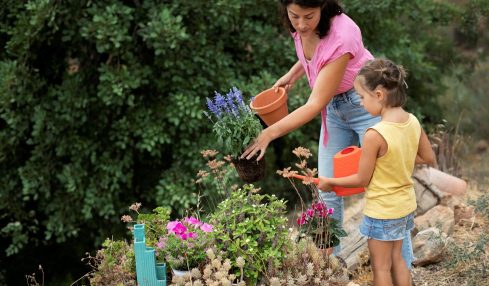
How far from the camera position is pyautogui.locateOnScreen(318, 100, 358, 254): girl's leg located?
11.1ft

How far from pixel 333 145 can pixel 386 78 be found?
2.18 feet

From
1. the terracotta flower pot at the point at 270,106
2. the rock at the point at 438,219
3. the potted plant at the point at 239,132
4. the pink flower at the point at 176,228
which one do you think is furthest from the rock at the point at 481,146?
the pink flower at the point at 176,228

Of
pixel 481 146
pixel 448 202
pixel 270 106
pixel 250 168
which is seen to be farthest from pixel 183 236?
pixel 481 146

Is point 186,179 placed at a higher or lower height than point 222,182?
lower

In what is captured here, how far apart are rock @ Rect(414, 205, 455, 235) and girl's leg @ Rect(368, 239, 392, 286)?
134 cm

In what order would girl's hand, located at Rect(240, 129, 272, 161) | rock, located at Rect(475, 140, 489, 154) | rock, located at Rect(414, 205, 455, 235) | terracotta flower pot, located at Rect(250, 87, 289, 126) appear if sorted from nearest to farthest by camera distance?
girl's hand, located at Rect(240, 129, 272, 161), terracotta flower pot, located at Rect(250, 87, 289, 126), rock, located at Rect(414, 205, 455, 235), rock, located at Rect(475, 140, 489, 154)

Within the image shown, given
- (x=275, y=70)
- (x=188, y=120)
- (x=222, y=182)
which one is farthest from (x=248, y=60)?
(x=222, y=182)

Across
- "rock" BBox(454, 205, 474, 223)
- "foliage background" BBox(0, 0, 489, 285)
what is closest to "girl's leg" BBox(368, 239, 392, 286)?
"rock" BBox(454, 205, 474, 223)

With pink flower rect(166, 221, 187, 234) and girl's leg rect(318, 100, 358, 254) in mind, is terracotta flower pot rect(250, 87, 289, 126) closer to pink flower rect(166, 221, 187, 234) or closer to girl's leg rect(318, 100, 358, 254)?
girl's leg rect(318, 100, 358, 254)

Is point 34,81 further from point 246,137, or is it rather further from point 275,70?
point 246,137

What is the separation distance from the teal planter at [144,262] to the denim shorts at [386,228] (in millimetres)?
863

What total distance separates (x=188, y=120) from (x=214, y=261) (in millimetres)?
2859

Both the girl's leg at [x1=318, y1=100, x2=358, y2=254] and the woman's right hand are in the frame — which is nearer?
the girl's leg at [x1=318, y1=100, x2=358, y2=254]

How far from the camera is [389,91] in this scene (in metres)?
2.86
